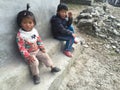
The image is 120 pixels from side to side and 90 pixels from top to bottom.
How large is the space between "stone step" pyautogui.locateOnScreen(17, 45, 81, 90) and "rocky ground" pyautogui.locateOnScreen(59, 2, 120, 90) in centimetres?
18

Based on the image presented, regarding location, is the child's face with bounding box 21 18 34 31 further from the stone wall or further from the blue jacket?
the blue jacket

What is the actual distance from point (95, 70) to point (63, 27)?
3.53ft

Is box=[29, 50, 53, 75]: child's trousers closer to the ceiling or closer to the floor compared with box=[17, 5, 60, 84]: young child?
closer to the floor

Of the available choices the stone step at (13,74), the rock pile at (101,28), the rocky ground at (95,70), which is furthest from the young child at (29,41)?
the rock pile at (101,28)

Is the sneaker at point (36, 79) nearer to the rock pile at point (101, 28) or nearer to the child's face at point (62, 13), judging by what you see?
the child's face at point (62, 13)

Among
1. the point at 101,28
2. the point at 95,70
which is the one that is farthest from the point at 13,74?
the point at 101,28

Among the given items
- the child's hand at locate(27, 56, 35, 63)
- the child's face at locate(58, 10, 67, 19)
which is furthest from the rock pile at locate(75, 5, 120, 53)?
the child's hand at locate(27, 56, 35, 63)

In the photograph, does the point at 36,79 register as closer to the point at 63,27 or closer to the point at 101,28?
the point at 63,27

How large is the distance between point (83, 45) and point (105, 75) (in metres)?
1.16

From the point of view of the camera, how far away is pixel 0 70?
8.61 feet

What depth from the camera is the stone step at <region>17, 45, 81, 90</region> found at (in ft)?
9.30

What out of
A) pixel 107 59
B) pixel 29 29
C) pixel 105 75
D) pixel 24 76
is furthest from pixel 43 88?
→ pixel 107 59

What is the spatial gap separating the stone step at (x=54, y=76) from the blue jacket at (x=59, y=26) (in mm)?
392

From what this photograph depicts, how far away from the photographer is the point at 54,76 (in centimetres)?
311
